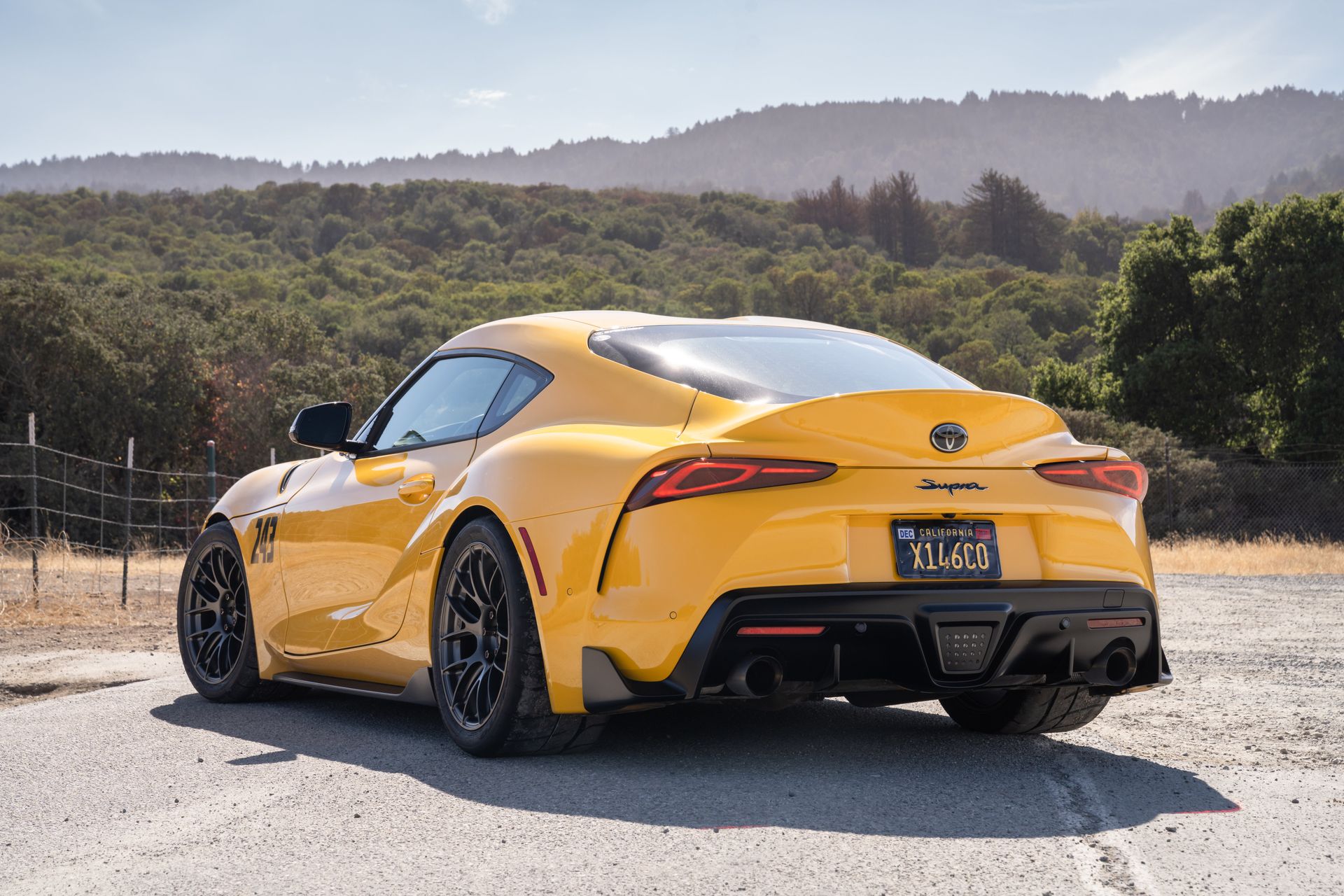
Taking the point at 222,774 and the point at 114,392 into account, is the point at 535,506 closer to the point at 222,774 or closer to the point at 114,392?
the point at 222,774

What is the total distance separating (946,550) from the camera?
416 cm

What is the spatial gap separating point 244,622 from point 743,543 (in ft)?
11.2

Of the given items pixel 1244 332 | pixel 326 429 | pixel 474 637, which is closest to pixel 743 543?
pixel 474 637

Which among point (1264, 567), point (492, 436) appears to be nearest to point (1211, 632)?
point (492, 436)

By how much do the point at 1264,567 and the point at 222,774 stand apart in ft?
59.3

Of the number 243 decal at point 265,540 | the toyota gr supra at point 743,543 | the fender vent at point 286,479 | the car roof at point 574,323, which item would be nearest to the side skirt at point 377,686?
the toyota gr supra at point 743,543

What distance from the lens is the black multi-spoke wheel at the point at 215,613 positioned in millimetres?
6570

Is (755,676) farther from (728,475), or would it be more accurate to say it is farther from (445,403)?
(445,403)

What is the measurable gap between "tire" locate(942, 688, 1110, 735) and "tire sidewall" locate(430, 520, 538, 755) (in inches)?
67.7

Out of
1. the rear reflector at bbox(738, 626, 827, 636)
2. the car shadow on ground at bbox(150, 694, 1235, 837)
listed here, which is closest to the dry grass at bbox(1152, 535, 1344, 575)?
the car shadow on ground at bbox(150, 694, 1235, 837)

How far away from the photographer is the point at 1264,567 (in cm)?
1956

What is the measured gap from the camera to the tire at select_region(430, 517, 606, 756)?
4.38 metres

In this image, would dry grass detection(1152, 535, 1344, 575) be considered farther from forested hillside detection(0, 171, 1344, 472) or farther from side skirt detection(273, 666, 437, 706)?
side skirt detection(273, 666, 437, 706)

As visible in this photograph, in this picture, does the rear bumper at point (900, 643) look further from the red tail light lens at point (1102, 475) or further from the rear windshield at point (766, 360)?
the rear windshield at point (766, 360)
